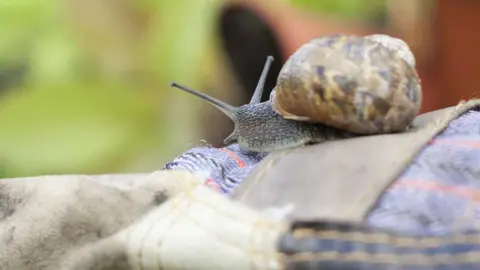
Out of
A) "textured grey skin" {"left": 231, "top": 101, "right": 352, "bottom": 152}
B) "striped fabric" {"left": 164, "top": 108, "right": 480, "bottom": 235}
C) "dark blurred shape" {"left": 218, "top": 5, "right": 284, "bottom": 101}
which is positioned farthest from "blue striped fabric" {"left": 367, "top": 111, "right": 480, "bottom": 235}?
"dark blurred shape" {"left": 218, "top": 5, "right": 284, "bottom": 101}

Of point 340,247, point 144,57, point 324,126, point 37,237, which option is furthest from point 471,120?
point 144,57

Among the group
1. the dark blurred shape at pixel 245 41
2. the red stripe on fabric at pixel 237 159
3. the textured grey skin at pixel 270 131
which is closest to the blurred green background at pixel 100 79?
the dark blurred shape at pixel 245 41

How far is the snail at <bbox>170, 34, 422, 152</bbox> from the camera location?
699 mm

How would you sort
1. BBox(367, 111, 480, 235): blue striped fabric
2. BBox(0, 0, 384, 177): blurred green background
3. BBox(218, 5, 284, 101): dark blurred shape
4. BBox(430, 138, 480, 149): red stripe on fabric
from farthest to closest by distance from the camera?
1. BBox(218, 5, 284, 101): dark blurred shape
2. BBox(0, 0, 384, 177): blurred green background
3. BBox(430, 138, 480, 149): red stripe on fabric
4. BBox(367, 111, 480, 235): blue striped fabric

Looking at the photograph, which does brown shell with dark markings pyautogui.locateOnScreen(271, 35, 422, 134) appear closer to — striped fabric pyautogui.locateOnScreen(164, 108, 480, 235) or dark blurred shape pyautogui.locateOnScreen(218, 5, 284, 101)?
striped fabric pyautogui.locateOnScreen(164, 108, 480, 235)

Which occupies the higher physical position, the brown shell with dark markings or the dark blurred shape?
the brown shell with dark markings

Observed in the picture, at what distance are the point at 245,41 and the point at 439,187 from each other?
4.00 ft

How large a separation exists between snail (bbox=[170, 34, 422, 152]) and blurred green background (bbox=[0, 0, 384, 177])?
3.12ft

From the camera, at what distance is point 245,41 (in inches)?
67.6

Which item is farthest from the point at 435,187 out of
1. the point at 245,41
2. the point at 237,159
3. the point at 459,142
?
the point at 245,41

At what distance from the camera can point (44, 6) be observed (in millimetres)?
1613

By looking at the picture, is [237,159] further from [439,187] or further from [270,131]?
[439,187]

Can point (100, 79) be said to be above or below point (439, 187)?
below

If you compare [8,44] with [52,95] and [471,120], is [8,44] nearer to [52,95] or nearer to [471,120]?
[52,95]
